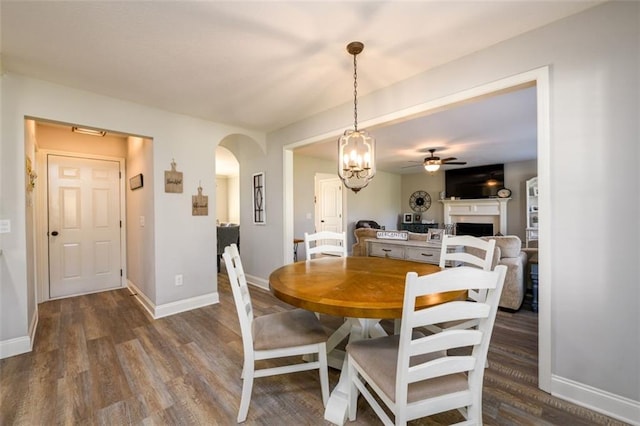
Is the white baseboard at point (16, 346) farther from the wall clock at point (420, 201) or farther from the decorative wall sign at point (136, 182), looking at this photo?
the wall clock at point (420, 201)

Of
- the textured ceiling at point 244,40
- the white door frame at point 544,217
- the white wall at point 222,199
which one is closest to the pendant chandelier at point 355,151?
the textured ceiling at point 244,40

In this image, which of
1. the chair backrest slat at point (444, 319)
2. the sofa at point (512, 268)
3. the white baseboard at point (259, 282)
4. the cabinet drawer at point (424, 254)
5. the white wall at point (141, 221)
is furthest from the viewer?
the white baseboard at point (259, 282)

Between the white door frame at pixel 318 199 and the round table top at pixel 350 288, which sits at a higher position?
the white door frame at pixel 318 199

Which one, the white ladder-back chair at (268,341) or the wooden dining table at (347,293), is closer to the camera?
the wooden dining table at (347,293)

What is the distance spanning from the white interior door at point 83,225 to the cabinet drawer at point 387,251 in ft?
13.1

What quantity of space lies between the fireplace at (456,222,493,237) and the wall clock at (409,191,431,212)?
1.12 m

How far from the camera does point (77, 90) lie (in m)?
2.60

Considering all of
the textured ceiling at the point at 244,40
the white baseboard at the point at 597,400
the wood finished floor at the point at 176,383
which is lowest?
the wood finished floor at the point at 176,383

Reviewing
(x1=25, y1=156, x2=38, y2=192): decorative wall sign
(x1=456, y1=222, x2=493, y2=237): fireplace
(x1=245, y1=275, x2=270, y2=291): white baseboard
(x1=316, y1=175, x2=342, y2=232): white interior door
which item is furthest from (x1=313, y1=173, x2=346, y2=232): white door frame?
(x1=25, y1=156, x2=38, y2=192): decorative wall sign

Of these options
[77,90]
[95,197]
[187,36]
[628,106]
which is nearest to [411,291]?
[628,106]

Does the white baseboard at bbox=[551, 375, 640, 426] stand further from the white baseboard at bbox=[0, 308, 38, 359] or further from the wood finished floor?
the white baseboard at bbox=[0, 308, 38, 359]

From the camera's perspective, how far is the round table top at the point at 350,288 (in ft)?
4.20

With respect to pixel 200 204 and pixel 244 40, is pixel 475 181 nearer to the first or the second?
pixel 200 204

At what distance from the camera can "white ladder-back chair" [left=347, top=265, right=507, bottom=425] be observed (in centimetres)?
100
